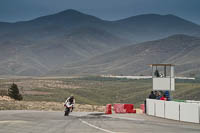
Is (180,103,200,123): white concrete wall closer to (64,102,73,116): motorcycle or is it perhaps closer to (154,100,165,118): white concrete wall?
(154,100,165,118): white concrete wall

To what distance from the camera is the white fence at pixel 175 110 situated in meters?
27.2

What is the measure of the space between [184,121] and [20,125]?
10.4 m

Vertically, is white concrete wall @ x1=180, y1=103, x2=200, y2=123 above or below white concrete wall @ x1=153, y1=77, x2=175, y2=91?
below

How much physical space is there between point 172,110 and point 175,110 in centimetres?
44

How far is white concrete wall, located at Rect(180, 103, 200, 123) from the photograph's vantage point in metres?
27.0

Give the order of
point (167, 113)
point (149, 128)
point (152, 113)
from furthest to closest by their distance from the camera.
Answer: point (152, 113)
point (167, 113)
point (149, 128)

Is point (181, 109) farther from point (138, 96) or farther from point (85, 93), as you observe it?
Answer: point (85, 93)

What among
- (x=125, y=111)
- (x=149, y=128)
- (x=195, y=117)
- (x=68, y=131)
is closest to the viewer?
(x=68, y=131)

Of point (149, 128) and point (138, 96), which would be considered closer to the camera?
point (149, 128)

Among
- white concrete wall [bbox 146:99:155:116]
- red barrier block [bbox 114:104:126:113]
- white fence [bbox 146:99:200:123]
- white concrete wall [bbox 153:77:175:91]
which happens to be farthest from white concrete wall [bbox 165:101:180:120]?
white concrete wall [bbox 153:77:175:91]

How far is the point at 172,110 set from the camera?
29594mm

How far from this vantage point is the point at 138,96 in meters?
103

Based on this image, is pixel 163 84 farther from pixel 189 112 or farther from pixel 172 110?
pixel 189 112

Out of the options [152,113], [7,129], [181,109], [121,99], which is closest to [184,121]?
[181,109]
